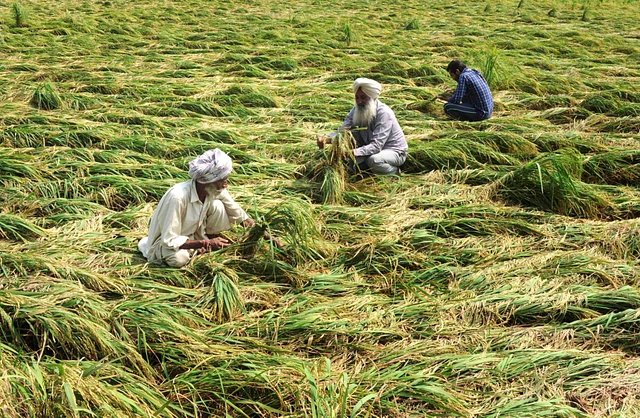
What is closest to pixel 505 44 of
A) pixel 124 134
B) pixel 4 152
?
pixel 124 134

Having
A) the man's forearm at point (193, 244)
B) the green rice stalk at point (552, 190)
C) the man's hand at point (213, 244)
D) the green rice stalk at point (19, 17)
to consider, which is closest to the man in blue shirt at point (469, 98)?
the green rice stalk at point (552, 190)

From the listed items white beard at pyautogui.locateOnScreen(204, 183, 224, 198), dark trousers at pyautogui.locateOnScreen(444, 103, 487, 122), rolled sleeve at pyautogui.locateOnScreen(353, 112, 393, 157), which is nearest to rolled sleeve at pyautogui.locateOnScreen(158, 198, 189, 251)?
white beard at pyautogui.locateOnScreen(204, 183, 224, 198)

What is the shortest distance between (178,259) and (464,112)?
136 inches

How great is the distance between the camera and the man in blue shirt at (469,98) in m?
5.62

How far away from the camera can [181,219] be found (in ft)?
10.6

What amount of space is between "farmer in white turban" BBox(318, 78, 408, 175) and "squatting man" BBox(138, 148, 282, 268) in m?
1.34

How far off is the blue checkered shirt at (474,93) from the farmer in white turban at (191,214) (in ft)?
10.1

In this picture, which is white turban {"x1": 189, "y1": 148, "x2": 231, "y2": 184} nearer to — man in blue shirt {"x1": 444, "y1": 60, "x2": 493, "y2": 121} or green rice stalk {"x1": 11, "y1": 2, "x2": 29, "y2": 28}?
man in blue shirt {"x1": 444, "y1": 60, "x2": 493, "y2": 121}

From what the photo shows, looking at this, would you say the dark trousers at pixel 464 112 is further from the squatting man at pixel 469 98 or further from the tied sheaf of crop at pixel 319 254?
the tied sheaf of crop at pixel 319 254

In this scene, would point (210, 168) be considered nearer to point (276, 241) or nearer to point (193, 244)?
point (193, 244)

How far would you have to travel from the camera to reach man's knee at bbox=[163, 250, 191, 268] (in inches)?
124

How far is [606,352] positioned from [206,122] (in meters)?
3.91

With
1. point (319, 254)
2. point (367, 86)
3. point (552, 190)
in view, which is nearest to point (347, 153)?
point (367, 86)

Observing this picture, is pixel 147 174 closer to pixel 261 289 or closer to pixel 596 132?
pixel 261 289
